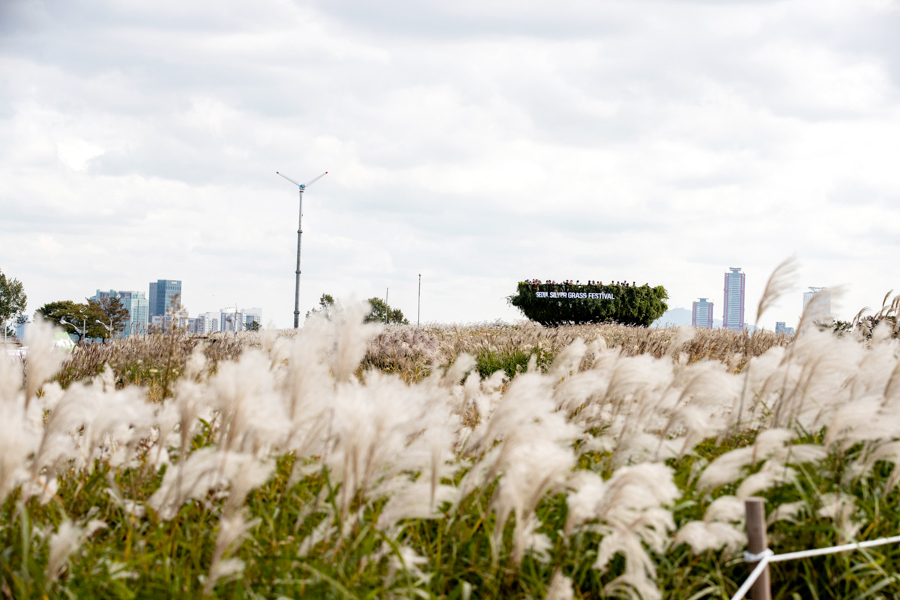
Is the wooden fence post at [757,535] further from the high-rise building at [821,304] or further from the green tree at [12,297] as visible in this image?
the green tree at [12,297]

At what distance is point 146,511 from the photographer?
7.65 ft

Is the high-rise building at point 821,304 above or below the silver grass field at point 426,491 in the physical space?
above

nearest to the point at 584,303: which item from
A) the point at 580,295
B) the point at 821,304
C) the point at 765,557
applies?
the point at 580,295

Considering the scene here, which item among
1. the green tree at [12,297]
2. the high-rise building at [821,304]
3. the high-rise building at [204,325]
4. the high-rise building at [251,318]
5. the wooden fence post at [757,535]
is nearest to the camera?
the wooden fence post at [757,535]

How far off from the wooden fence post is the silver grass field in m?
0.05

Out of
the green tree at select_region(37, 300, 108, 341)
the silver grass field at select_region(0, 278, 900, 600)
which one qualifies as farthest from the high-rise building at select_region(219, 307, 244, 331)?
the green tree at select_region(37, 300, 108, 341)

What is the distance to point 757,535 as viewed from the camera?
1985mm

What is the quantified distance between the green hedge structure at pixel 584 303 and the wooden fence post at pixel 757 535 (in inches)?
1002

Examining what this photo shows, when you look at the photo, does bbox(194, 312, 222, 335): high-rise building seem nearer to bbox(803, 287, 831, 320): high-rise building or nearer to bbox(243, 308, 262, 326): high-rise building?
bbox(243, 308, 262, 326): high-rise building

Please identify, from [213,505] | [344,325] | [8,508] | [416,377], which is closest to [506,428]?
[344,325]

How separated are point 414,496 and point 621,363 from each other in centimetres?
104

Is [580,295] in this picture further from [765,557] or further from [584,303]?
[765,557]

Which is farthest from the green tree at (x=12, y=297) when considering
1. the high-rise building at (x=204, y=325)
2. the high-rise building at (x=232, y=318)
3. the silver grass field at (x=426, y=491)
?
the silver grass field at (x=426, y=491)

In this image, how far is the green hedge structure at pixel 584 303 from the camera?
2762cm
